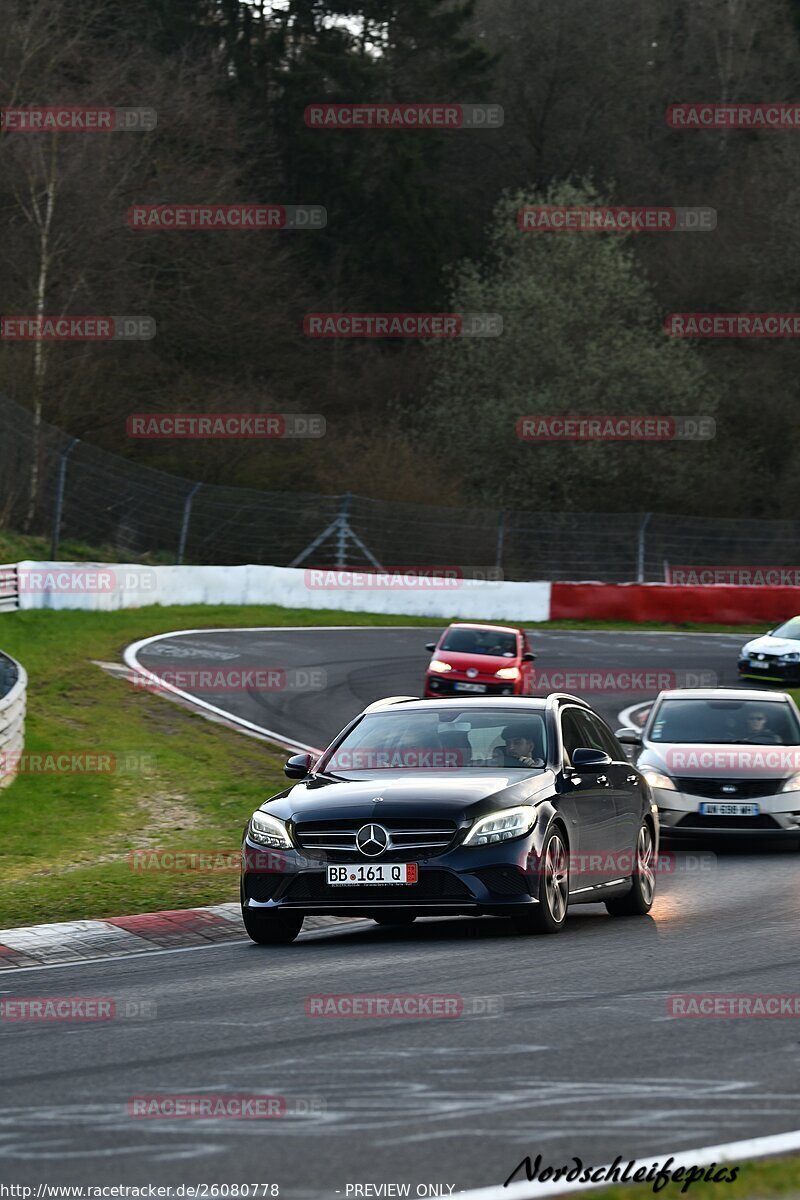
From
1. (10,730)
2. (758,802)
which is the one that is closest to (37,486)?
(10,730)

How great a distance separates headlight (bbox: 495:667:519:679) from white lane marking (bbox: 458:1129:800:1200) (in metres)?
22.8

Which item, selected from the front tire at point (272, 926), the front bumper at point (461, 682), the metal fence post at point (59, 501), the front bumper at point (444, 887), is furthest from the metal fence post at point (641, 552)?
the front bumper at point (444, 887)

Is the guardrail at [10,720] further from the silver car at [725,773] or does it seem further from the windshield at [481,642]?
the windshield at [481,642]

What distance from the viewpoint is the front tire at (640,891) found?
482 inches

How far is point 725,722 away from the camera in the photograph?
18188 mm

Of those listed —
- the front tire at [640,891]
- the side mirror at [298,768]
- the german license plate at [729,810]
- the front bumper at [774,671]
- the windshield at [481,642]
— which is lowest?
the front bumper at [774,671]

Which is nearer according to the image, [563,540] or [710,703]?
[710,703]

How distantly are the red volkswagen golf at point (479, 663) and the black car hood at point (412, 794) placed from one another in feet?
54.8

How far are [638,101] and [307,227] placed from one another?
16.8 m

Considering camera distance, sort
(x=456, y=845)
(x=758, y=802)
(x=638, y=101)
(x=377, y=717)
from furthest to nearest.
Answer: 1. (x=638, y=101)
2. (x=758, y=802)
3. (x=377, y=717)
4. (x=456, y=845)

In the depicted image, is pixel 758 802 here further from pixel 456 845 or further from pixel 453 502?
pixel 453 502

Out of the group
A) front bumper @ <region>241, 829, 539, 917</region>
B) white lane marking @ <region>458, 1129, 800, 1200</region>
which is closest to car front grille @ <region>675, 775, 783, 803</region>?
front bumper @ <region>241, 829, 539, 917</region>

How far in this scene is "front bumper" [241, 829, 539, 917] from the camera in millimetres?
10250

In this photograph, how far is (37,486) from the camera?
123ft
